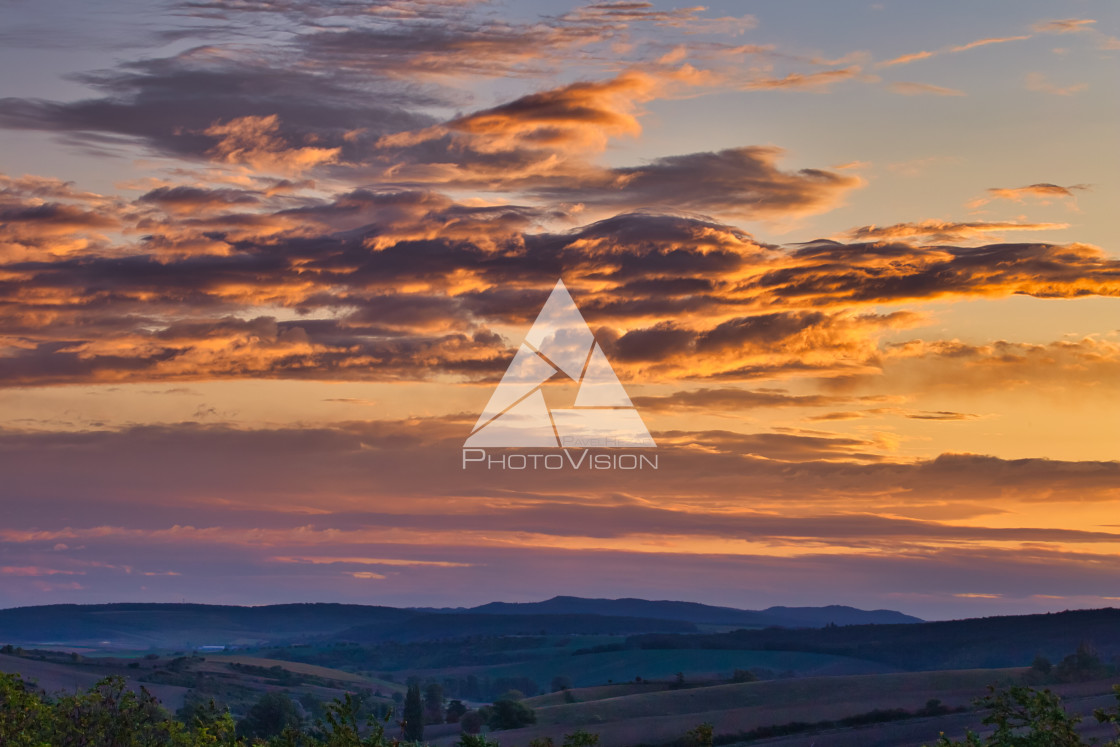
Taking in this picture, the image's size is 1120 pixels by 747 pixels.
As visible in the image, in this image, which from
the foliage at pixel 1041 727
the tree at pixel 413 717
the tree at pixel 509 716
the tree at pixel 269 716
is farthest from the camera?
the tree at pixel 413 717

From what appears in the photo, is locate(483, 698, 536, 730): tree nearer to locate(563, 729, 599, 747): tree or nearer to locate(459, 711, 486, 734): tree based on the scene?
locate(459, 711, 486, 734): tree

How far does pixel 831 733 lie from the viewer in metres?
133

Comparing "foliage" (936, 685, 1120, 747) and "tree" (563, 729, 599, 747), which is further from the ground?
"foliage" (936, 685, 1120, 747)

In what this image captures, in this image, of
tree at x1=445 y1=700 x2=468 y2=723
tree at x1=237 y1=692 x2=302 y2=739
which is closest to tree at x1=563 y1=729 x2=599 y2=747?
tree at x1=237 y1=692 x2=302 y2=739

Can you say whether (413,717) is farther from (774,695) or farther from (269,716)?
(774,695)

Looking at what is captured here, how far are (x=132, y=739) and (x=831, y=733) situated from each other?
4584 inches

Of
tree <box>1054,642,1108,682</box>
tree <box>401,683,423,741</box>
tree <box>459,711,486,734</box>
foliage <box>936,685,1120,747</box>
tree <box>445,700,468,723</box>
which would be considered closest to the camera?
foliage <box>936,685,1120,747</box>

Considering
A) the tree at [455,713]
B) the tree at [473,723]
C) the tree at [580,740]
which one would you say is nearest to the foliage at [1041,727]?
the tree at [580,740]

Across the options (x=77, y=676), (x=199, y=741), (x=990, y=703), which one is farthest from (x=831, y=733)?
(x=77, y=676)

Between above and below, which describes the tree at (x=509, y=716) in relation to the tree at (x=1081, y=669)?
below

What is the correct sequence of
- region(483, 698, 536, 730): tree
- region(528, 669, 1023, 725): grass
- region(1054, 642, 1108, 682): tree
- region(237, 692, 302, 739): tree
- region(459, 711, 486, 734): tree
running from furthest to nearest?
1. region(1054, 642, 1108, 682): tree
2. region(528, 669, 1023, 725): grass
3. region(459, 711, 486, 734): tree
4. region(483, 698, 536, 730): tree
5. region(237, 692, 302, 739): tree

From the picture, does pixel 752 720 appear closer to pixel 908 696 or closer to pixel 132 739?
pixel 908 696

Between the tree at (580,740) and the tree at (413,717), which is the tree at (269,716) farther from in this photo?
the tree at (580,740)

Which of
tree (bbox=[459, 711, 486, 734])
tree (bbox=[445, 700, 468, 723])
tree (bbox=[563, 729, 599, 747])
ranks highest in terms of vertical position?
tree (bbox=[563, 729, 599, 747])
